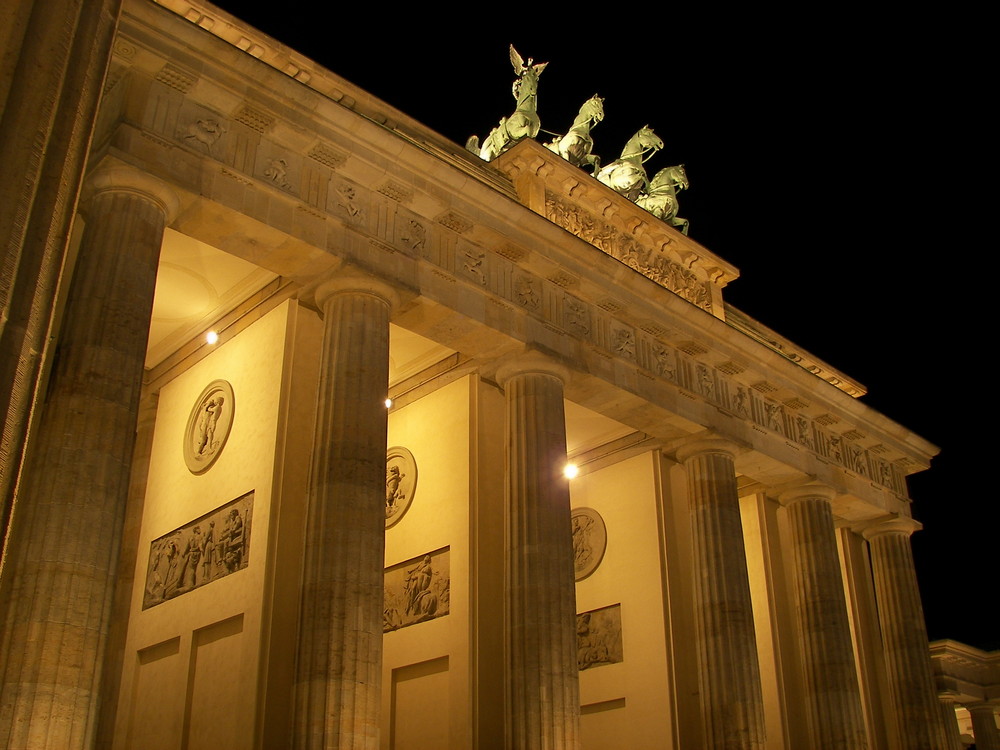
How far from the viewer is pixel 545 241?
19.4 metres

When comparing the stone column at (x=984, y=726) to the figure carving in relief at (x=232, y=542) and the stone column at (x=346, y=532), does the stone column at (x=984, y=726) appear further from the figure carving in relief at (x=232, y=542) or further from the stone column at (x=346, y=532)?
the figure carving in relief at (x=232, y=542)

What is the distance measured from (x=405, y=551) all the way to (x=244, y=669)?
5611 millimetres

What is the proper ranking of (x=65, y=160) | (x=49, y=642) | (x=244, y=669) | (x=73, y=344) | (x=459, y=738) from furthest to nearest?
1. (x=459, y=738)
2. (x=244, y=669)
3. (x=73, y=344)
4. (x=49, y=642)
5. (x=65, y=160)

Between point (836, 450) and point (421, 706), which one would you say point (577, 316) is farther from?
point (836, 450)

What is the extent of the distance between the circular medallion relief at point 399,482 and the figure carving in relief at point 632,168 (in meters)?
7.78

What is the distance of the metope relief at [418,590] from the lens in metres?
19.3

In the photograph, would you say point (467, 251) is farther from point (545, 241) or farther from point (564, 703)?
point (564, 703)

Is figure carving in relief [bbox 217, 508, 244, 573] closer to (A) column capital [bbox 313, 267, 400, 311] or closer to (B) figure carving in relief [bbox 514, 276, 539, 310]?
(A) column capital [bbox 313, 267, 400, 311]

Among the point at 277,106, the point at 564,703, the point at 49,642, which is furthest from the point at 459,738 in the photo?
the point at 277,106

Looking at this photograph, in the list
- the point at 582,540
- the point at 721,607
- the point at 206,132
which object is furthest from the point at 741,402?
the point at 206,132

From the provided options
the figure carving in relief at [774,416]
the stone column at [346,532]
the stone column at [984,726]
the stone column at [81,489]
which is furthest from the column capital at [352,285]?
the stone column at [984,726]

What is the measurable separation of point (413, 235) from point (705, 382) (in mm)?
8299

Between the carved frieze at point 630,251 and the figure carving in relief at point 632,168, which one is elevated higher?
the figure carving in relief at point 632,168

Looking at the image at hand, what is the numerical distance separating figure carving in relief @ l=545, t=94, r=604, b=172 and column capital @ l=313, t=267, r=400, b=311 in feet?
26.5
